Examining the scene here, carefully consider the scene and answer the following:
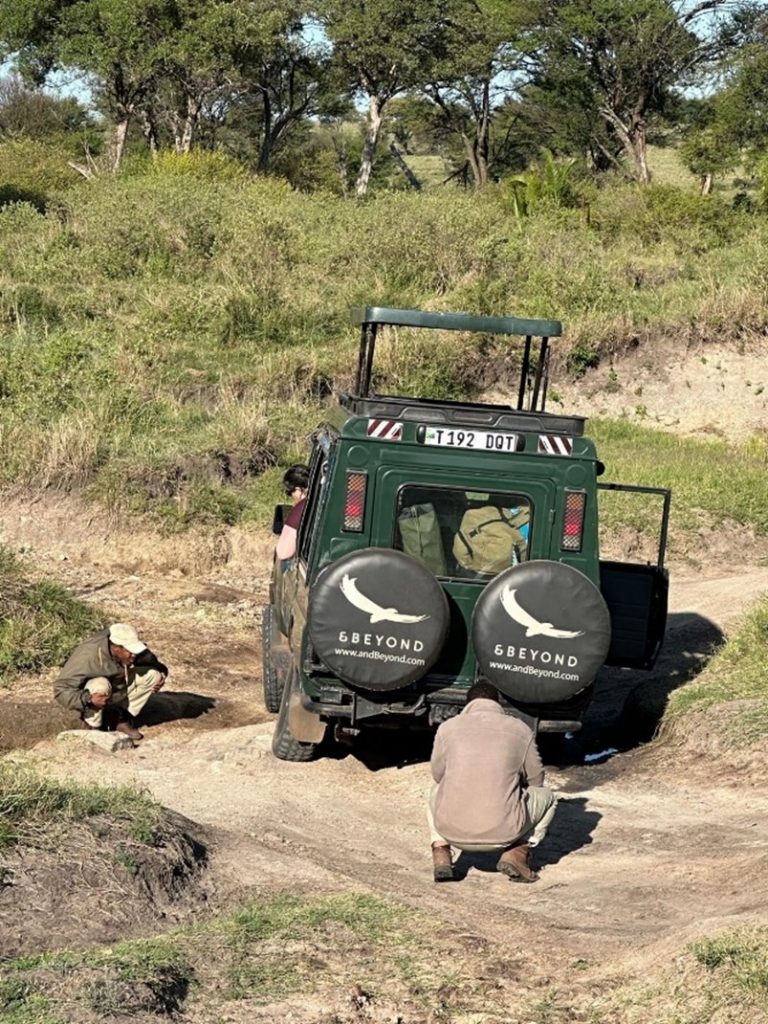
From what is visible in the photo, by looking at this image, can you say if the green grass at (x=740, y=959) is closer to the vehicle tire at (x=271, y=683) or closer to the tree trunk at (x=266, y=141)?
the vehicle tire at (x=271, y=683)

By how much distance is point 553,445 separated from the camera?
8.31 metres

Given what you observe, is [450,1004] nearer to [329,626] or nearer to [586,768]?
[329,626]

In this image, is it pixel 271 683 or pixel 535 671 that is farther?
pixel 271 683

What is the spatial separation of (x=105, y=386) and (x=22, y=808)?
12440 mm

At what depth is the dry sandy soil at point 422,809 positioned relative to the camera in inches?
249

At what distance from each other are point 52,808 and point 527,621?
2.72 metres

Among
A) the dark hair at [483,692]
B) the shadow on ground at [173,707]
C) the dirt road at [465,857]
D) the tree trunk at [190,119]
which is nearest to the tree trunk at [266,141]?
the tree trunk at [190,119]

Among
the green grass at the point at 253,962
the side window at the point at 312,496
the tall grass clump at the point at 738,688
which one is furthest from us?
the tall grass clump at the point at 738,688

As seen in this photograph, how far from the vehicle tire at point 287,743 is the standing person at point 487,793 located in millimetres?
1896

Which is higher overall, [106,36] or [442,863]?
[106,36]

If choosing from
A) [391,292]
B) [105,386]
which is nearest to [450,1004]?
[105,386]

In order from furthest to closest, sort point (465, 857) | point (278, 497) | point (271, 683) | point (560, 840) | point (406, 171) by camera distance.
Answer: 1. point (406, 171)
2. point (278, 497)
3. point (271, 683)
4. point (560, 840)
5. point (465, 857)

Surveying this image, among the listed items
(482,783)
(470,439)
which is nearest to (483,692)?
(482,783)

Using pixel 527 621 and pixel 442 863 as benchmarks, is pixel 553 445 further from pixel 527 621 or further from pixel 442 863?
pixel 442 863
